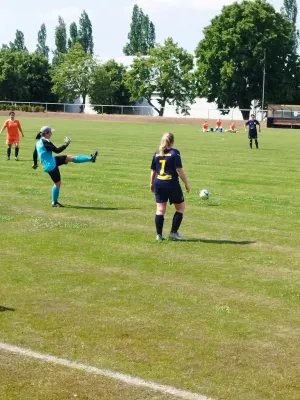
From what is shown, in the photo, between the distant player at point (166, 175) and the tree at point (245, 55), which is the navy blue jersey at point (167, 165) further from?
the tree at point (245, 55)

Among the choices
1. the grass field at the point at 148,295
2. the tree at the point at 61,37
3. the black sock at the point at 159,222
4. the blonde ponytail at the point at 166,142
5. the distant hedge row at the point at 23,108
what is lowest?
the grass field at the point at 148,295

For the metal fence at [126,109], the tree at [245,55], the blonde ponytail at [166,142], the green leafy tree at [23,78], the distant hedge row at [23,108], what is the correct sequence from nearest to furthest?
the blonde ponytail at [166,142]
the tree at [245,55]
the metal fence at [126,109]
the distant hedge row at [23,108]
the green leafy tree at [23,78]

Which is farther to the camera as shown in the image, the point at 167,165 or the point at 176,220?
the point at 176,220

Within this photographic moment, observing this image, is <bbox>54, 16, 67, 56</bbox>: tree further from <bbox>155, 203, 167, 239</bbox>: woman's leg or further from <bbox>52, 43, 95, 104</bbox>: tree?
<bbox>155, 203, 167, 239</bbox>: woman's leg

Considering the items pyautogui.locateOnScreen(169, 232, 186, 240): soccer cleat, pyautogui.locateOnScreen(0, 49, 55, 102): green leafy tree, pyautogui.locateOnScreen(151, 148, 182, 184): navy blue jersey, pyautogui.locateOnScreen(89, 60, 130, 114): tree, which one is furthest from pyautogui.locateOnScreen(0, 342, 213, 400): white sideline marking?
pyautogui.locateOnScreen(0, 49, 55, 102): green leafy tree

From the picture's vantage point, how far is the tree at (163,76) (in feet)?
337

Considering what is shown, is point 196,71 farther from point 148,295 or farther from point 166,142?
point 148,295

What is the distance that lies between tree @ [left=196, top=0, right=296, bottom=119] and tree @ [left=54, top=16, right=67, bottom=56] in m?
56.0

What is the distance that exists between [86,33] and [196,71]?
2313 inches

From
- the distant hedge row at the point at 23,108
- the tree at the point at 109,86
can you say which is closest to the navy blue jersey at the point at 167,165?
the distant hedge row at the point at 23,108

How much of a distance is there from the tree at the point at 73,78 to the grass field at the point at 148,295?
89.7 metres

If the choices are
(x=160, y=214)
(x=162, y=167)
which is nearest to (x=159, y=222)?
(x=160, y=214)

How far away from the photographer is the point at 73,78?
348 ft

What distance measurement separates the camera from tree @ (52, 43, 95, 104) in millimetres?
105812
